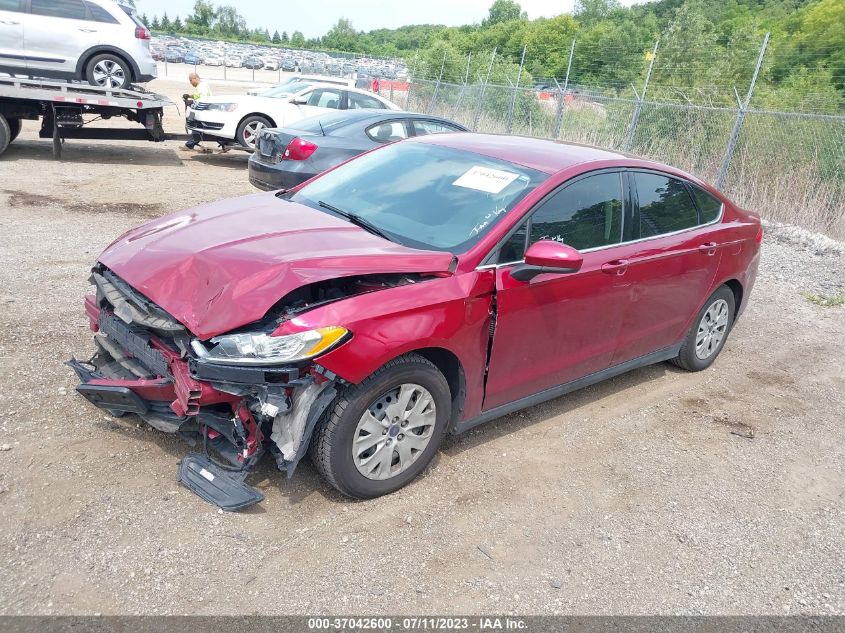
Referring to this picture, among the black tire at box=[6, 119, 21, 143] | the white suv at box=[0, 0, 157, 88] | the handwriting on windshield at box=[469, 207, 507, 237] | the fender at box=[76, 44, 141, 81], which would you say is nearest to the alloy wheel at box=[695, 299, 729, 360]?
the handwriting on windshield at box=[469, 207, 507, 237]

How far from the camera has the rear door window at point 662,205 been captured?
4.55m

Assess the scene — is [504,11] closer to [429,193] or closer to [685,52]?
[685,52]

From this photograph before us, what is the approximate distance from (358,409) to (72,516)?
1378 mm

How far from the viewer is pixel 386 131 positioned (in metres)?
9.82

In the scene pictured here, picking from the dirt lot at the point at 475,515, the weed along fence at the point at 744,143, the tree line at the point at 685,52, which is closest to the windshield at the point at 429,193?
the dirt lot at the point at 475,515

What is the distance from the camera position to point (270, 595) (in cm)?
283

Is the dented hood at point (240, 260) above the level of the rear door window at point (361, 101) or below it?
below

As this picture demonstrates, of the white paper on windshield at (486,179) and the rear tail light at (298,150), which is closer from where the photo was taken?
the white paper on windshield at (486,179)

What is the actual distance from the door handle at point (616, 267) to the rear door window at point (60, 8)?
10.9 metres

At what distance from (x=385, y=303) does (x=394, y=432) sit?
662 mm

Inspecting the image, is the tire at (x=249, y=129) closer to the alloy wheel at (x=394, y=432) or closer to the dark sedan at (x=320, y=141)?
the dark sedan at (x=320, y=141)

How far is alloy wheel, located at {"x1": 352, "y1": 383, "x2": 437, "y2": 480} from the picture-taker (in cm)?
331

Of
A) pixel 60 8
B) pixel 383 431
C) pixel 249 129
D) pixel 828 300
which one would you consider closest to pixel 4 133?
pixel 60 8

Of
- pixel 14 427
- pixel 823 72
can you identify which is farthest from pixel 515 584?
pixel 823 72
